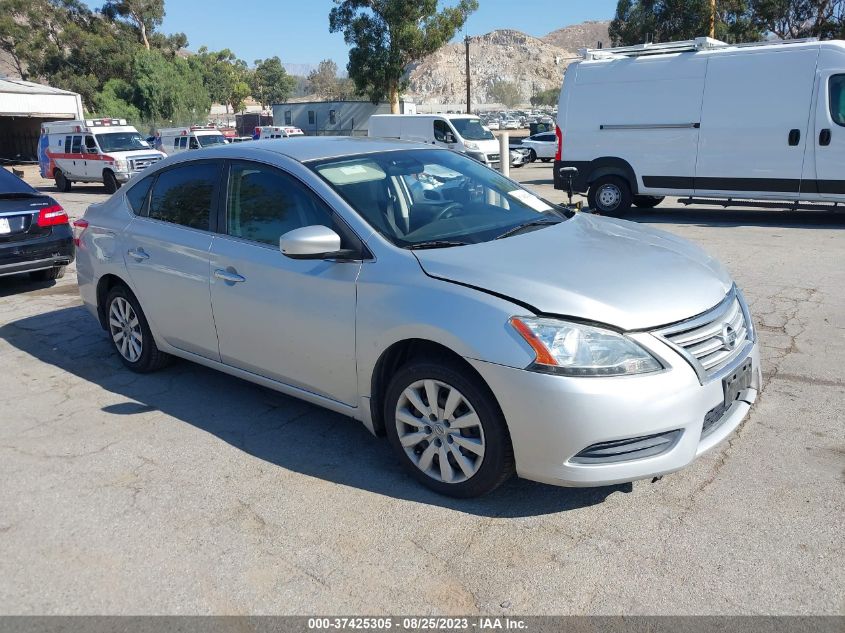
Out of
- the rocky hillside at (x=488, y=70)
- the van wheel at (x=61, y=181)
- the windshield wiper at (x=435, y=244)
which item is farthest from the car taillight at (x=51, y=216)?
the rocky hillside at (x=488, y=70)

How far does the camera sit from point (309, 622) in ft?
8.78

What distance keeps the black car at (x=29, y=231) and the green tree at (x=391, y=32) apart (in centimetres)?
3271

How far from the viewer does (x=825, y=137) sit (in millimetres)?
10336

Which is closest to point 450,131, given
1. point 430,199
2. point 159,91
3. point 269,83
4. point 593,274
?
point 430,199

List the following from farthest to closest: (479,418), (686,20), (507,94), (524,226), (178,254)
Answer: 1. (507,94)
2. (686,20)
3. (178,254)
4. (524,226)
5. (479,418)

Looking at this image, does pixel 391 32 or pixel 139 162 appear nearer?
pixel 139 162

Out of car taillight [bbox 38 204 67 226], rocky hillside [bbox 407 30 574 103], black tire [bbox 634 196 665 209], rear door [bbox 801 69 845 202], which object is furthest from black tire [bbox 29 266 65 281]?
rocky hillside [bbox 407 30 574 103]

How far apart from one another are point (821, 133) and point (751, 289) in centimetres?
472

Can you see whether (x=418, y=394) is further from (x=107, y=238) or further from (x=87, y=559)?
(x=107, y=238)

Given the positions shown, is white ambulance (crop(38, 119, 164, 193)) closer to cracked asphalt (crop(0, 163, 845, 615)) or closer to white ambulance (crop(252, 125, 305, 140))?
white ambulance (crop(252, 125, 305, 140))

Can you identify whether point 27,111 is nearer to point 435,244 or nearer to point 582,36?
point 435,244

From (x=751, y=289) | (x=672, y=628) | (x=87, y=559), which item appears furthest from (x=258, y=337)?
(x=751, y=289)

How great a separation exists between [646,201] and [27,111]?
3499 cm

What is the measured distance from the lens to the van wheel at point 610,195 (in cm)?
1246
